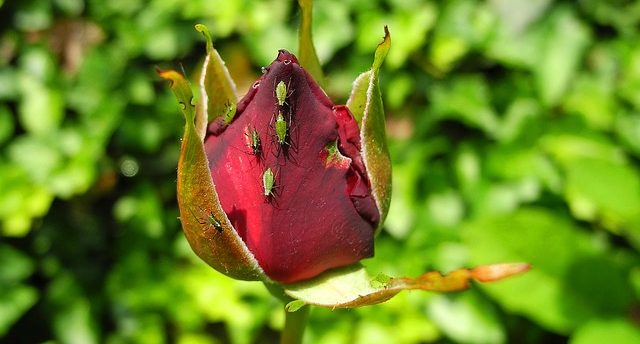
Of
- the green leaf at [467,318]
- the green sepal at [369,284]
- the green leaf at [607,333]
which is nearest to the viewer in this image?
the green sepal at [369,284]

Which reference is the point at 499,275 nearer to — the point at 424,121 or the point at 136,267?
the point at 424,121

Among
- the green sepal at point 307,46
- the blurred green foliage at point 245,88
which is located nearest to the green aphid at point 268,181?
the green sepal at point 307,46

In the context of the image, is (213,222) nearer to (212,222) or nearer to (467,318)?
(212,222)

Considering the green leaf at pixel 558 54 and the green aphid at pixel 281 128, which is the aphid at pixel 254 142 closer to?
the green aphid at pixel 281 128

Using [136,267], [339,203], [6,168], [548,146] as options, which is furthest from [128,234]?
[339,203]

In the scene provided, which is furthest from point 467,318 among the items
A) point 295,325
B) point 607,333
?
point 295,325

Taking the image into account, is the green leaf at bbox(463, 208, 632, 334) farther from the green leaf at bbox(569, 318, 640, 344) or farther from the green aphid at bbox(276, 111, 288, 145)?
the green aphid at bbox(276, 111, 288, 145)

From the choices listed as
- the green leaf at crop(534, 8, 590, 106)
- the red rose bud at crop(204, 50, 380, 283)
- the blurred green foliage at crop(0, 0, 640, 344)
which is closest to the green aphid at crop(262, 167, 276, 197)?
the red rose bud at crop(204, 50, 380, 283)
